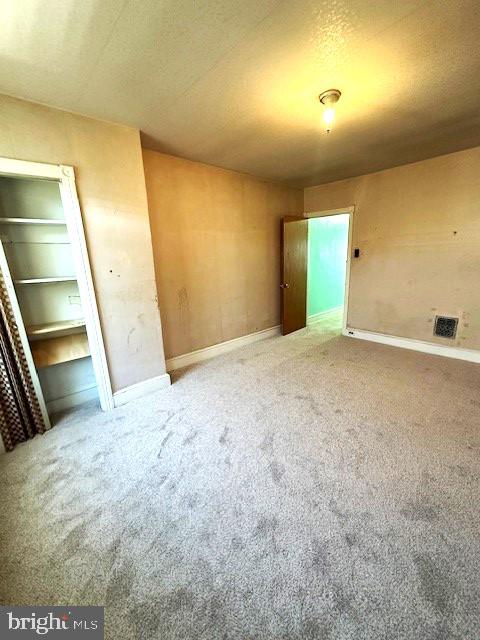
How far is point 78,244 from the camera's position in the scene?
6.81 ft

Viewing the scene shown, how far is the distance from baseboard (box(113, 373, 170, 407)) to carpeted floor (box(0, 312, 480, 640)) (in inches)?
4.7

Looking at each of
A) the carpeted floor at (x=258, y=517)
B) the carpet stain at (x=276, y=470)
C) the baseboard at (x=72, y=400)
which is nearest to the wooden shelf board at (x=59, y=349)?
the baseboard at (x=72, y=400)

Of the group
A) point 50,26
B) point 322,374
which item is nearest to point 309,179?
point 322,374

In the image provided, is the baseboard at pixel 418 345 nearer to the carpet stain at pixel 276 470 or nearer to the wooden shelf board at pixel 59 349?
the carpet stain at pixel 276 470

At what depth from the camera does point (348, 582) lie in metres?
1.08

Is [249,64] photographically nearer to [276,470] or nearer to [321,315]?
[276,470]

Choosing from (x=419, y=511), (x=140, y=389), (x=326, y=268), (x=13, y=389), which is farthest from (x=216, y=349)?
(x=326, y=268)

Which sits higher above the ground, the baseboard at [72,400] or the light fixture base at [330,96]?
the light fixture base at [330,96]

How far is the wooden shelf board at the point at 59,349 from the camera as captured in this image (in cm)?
219

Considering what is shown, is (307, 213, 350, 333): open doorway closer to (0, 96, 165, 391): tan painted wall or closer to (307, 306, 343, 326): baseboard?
(307, 306, 343, 326): baseboard

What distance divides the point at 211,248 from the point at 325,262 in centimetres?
315

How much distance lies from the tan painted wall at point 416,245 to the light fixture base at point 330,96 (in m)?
2.21

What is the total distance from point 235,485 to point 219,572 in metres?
0.45

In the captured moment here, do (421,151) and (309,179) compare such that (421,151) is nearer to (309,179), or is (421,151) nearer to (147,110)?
(309,179)
